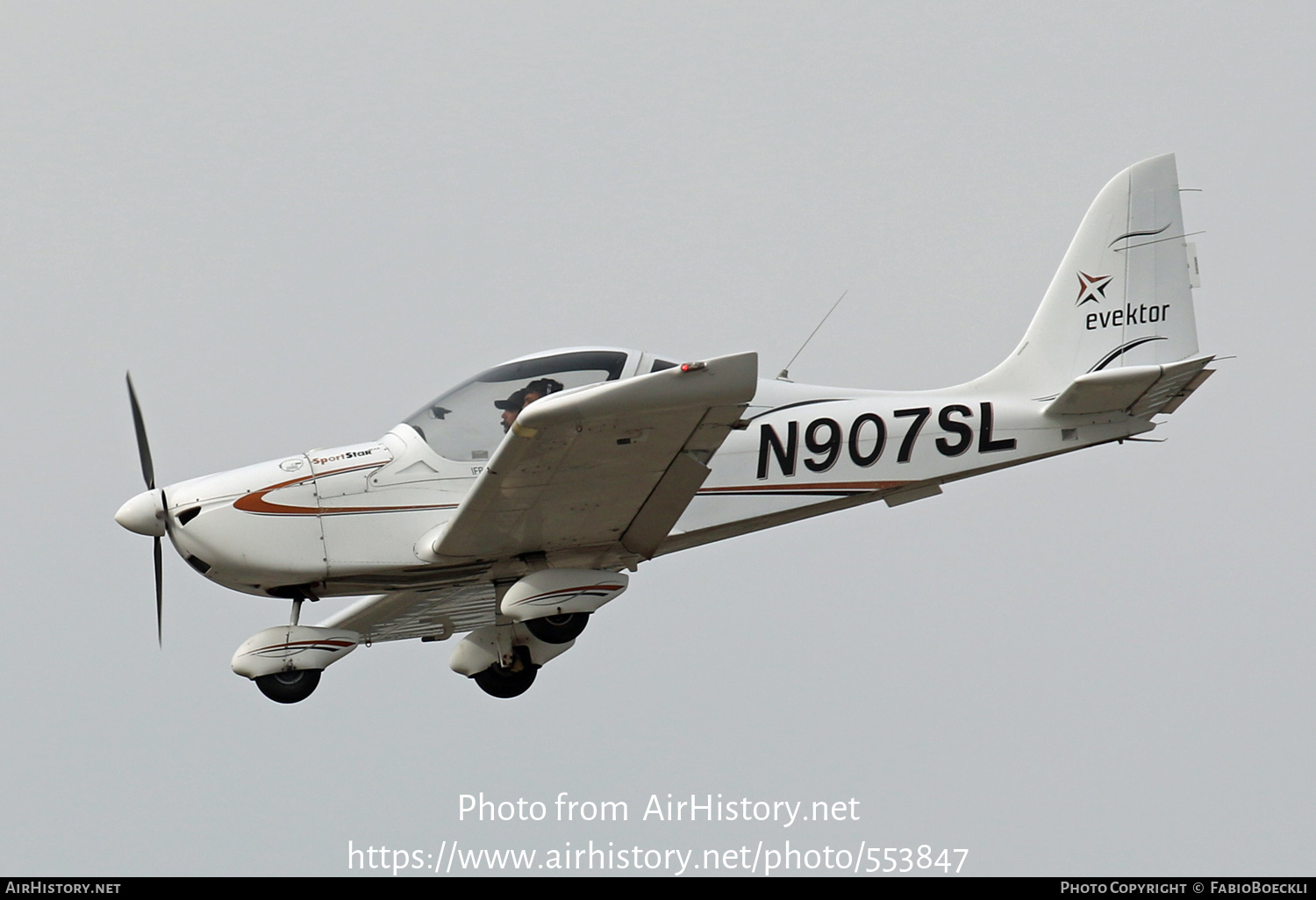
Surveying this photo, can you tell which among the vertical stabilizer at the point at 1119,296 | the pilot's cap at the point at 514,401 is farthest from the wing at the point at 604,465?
the vertical stabilizer at the point at 1119,296

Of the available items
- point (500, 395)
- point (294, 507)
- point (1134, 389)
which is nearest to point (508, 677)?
point (294, 507)

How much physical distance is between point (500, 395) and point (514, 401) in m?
0.11

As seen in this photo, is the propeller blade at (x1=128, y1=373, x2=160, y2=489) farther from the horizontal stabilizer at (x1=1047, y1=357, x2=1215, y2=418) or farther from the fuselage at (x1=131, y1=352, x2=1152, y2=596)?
the horizontal stabilizer at (x1=1047, y1=357, x2=1215, y2=418)

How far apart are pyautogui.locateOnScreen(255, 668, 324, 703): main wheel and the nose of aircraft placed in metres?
1.27

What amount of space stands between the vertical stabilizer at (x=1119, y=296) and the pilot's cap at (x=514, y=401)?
385 cm

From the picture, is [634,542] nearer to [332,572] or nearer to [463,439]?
[463,439]

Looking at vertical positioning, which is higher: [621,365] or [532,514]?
[621,365]

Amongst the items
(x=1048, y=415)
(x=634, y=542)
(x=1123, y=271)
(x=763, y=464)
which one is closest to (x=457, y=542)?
(x=634, y=542)

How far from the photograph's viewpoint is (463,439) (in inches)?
419

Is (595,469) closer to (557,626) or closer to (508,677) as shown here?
(557,626)

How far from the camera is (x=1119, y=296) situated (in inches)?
489

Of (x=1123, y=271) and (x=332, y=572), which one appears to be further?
(x=1123, y=271)

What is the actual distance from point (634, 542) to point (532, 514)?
3.15 ft
